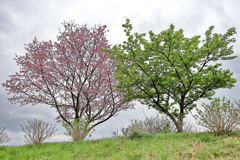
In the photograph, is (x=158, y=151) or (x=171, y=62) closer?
(x=158, y=151)

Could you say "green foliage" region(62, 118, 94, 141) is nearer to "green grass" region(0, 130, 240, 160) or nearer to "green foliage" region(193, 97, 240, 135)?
"green grass" region(0, 130, 240, 160)

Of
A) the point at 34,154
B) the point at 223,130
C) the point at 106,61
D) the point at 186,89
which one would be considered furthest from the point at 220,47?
the point at 34,154

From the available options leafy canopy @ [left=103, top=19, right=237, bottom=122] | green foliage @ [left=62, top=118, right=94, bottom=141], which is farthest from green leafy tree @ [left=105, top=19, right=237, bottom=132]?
green foliage @ [left=62, top=118, right=94, bottom=141]

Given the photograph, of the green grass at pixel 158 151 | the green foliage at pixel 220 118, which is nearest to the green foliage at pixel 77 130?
the green grass at pixel 158 151

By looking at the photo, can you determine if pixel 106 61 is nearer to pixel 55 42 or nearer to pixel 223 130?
pixel 55 42

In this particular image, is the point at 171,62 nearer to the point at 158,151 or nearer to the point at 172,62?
the point at 172,62

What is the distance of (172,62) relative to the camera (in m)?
11.0

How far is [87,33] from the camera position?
11938 millimetres

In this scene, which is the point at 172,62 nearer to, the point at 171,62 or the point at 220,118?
the point at 171,62

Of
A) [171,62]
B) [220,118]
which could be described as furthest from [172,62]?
[220,118]

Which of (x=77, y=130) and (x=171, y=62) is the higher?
(x=171, y=62)

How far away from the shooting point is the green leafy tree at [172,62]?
10602 millimetres

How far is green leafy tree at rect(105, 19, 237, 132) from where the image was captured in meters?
10.6

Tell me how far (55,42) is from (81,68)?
9.44 feet
